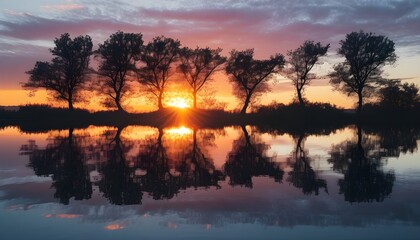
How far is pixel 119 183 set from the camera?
1375 centimetres

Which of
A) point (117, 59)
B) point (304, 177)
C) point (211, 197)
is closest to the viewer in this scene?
point (211, 197)

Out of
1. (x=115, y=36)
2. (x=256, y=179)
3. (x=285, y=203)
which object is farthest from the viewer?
(x=115, y=36)

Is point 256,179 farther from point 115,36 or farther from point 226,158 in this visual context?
point 115,36

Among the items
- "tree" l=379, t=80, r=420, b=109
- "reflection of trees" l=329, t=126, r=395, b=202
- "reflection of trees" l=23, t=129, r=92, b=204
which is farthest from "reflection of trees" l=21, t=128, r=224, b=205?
"tree" l=379, t=80, r=420, b=109

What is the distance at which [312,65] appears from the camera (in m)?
73.6

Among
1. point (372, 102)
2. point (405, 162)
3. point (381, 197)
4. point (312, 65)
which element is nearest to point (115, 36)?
point (312, 65)

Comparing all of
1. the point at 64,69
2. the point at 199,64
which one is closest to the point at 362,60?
the point at 199,64

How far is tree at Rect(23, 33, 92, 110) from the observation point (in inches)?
2849

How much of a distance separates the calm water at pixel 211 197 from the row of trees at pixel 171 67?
51952 millimetres

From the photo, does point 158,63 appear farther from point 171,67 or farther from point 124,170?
point 124,170

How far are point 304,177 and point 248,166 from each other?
332 centimetres

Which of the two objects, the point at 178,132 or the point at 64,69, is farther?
the point at 64,69

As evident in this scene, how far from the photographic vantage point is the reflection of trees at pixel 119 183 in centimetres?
1161

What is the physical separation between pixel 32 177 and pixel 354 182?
40.2ft
